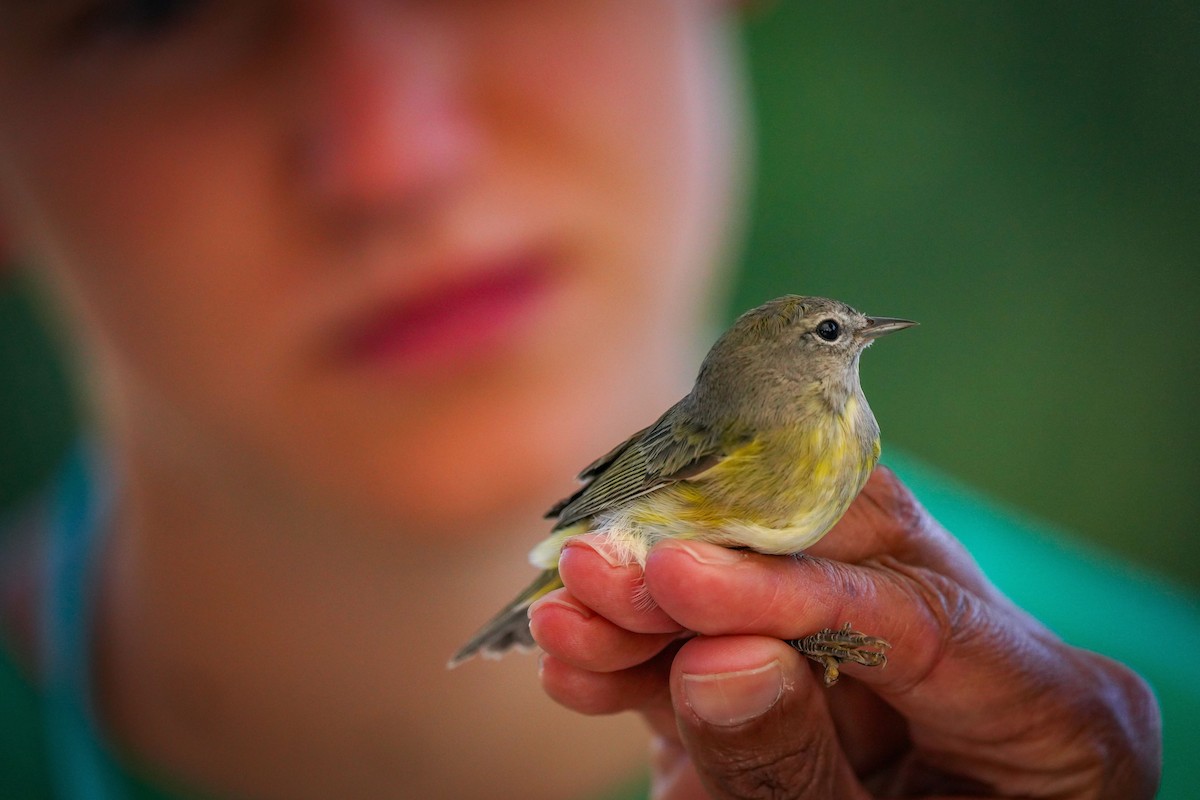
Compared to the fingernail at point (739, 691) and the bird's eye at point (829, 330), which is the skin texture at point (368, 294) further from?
the bird's eye at point (829, 330)

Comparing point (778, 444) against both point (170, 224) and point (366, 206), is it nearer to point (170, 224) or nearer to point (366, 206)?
point (366, 206)

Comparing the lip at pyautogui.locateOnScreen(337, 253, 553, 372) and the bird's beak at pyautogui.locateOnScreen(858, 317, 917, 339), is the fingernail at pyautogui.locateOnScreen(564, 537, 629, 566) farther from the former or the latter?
the lip at pyautogui.locateOnScreen(337, 253, 553, 372)

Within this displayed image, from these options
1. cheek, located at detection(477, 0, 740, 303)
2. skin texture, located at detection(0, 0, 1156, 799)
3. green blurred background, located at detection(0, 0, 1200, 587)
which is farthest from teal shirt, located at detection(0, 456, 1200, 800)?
cheek, located at detection(477, 0, 740, 303)

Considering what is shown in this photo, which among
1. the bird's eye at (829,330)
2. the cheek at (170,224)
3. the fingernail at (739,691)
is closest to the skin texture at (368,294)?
the cheek at (170,224)

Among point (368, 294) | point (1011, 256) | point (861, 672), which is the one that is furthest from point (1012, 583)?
point (368, 294)

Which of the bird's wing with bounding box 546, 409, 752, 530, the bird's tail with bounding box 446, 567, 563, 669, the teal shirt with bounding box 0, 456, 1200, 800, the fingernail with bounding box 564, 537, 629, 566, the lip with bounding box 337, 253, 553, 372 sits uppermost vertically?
the lip with bounding box 337, 253, 553, 372

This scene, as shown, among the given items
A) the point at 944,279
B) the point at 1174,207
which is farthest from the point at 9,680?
the point at 1174,207
